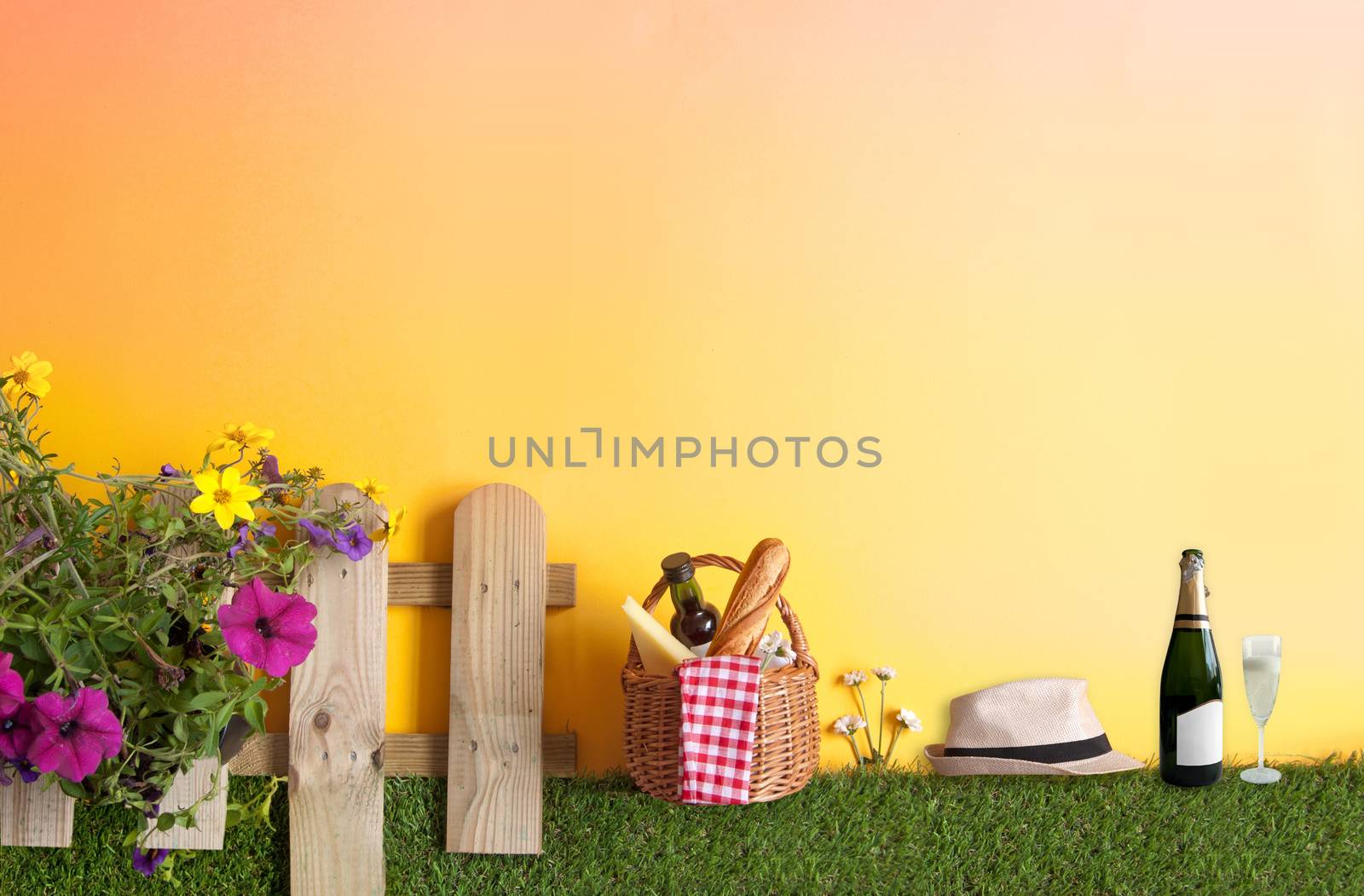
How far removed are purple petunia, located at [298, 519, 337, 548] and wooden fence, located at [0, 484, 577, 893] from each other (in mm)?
72

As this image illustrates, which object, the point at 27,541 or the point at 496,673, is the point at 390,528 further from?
the point at 27,541

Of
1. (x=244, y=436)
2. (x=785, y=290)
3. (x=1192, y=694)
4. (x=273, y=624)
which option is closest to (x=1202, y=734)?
(x=1192, y=694)

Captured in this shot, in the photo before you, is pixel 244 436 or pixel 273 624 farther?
pixel 244 436

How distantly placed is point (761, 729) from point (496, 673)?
14.8 inches

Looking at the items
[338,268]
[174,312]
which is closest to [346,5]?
[338,268]

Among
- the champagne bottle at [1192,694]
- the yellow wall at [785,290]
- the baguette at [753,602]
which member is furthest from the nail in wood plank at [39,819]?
the champagne bottle at [1192,694]

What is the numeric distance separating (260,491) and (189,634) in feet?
0.54

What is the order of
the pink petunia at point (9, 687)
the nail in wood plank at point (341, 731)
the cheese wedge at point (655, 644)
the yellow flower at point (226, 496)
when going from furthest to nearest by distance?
1. the nail in wood plank at point (341, 731)
2. the cheese wedge at point (655, 644)
3. the yellow flower at point (226, 496)
4. the pink petunia at point (9, 687)

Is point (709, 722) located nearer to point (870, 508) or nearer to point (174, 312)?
point (870, 508)

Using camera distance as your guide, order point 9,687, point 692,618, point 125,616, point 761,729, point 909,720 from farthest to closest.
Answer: point 909,720 < point 692,618 < point 761,729 < point 125,616 < point 9,687

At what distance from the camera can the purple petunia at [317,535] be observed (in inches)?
49.1

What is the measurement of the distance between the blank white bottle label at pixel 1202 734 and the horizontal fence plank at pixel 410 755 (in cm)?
76

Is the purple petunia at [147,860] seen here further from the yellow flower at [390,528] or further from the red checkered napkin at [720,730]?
the red checkered napkin at [720,730]

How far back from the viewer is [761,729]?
114cm
